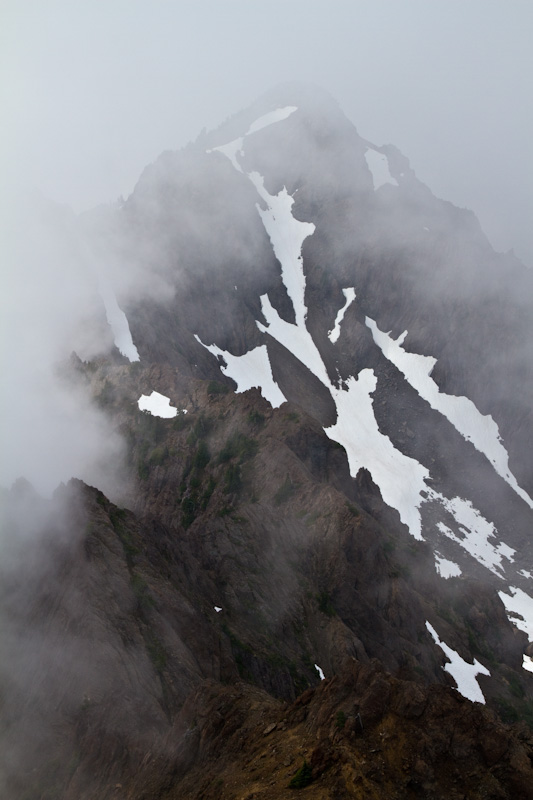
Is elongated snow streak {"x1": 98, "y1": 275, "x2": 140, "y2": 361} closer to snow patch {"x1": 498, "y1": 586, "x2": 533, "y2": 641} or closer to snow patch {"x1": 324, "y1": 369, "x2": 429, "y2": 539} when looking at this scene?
snow patch {"x1": 324, "y1": 369, "x2": 429, "y2": 539}

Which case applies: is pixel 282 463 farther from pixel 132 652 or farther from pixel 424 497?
pixel 424 497

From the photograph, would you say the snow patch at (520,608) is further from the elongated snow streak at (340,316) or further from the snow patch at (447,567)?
the elongated snow streak at (340,316)

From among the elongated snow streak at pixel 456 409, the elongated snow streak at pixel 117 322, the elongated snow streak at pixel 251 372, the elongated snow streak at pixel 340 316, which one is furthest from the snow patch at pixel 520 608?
the elongated snow streak at pixel 340 316

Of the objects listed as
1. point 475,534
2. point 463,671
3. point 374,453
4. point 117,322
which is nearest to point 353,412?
point 374,453

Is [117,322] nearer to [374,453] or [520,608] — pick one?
[374,453]

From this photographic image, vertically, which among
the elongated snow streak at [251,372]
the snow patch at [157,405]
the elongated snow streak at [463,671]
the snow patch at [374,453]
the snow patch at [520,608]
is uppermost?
the elongated snow streak at [463,671]

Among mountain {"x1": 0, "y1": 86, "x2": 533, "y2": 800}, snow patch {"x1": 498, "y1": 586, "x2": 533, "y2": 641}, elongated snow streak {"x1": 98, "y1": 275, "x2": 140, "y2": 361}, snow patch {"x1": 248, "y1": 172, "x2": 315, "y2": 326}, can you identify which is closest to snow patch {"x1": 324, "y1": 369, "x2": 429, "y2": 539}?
mountain {"x1": 0, "y1": 86, "x2": 533, "y2": 800}
